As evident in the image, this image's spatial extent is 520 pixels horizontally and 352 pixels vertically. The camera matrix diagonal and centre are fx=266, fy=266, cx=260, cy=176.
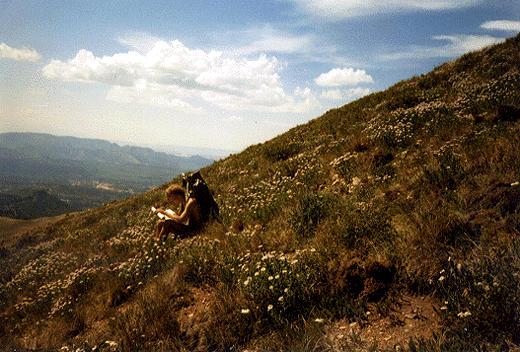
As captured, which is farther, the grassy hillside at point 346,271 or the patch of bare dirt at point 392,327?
the grassy hillside at point 346,271

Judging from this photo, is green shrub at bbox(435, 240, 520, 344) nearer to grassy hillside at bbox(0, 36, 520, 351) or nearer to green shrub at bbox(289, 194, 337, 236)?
grassy hillside at bbox(0, 36, 520, 351)

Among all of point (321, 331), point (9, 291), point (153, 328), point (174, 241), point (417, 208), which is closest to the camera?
point (321, 331)

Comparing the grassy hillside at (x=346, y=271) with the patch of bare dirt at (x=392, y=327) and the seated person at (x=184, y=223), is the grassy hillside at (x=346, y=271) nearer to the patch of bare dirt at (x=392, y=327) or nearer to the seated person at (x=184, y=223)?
the patch of bare dirt at (x=392, y=327)

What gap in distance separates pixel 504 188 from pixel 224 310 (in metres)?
4.07

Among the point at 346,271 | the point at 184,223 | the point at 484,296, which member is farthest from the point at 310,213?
the point at 184,223

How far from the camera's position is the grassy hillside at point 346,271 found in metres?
2.69

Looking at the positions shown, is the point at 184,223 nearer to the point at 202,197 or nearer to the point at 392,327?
the point at 202,197

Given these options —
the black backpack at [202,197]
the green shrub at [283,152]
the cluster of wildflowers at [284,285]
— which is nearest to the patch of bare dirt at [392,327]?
the cluster of wildflowers at [284,285]

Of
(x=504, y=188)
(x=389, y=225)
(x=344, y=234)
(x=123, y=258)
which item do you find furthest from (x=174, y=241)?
(x=504, y=188)

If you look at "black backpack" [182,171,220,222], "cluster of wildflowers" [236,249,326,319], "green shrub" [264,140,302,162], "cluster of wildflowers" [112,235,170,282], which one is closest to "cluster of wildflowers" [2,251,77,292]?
"cluster of wildflowers" [112,235,170,282]

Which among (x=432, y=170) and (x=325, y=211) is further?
(x=325, y=211)

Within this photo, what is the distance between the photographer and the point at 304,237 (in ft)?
15.8

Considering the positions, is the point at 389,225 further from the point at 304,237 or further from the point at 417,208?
the point at 304,237

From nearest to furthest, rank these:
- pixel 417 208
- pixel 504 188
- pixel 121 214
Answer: pixel 504 188
pixel 417 208
pixel 121 214
